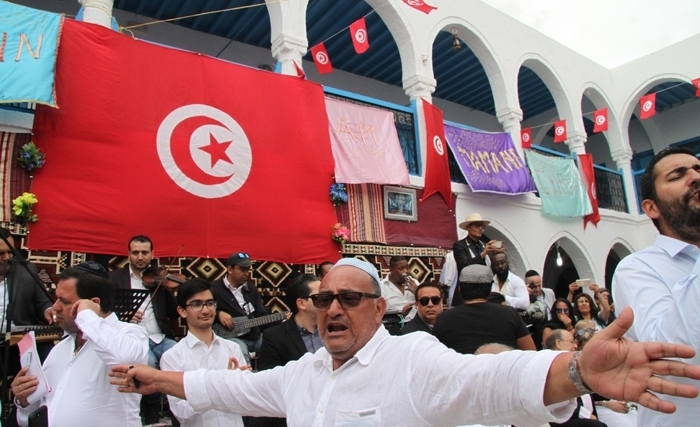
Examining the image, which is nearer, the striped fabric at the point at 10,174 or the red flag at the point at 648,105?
the striped fabric at the point at 10,174

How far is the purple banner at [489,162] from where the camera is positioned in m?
8.78

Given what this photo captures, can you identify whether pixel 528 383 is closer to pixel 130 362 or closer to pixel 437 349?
pixel 437 349

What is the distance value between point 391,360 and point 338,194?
5.34 metres

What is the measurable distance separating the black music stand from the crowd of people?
0.76ft

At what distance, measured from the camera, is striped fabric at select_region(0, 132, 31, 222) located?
4.73 meters

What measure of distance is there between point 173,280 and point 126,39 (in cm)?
268

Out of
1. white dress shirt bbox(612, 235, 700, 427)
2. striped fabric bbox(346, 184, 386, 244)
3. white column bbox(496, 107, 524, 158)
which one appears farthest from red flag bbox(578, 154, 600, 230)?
white dress shirt bbox(612, 235, 700, 427)

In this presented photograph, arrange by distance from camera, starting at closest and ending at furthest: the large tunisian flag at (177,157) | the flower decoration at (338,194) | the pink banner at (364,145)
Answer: the large tunisian flag at (177,157), the flower decoration at (338,194), the pink banner at (364,145)

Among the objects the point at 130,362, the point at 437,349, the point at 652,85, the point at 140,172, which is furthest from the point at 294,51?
the point at 652,85

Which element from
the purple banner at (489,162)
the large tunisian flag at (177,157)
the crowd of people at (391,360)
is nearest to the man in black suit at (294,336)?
the crowd of people at (391,360)

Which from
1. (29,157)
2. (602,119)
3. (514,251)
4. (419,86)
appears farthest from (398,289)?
(602,119)

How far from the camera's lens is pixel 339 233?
6.62 meters

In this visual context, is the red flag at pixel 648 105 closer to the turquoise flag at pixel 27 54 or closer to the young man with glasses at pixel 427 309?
the young man with glasses at pixel 427 309

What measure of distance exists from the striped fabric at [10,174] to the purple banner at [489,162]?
6.15m
